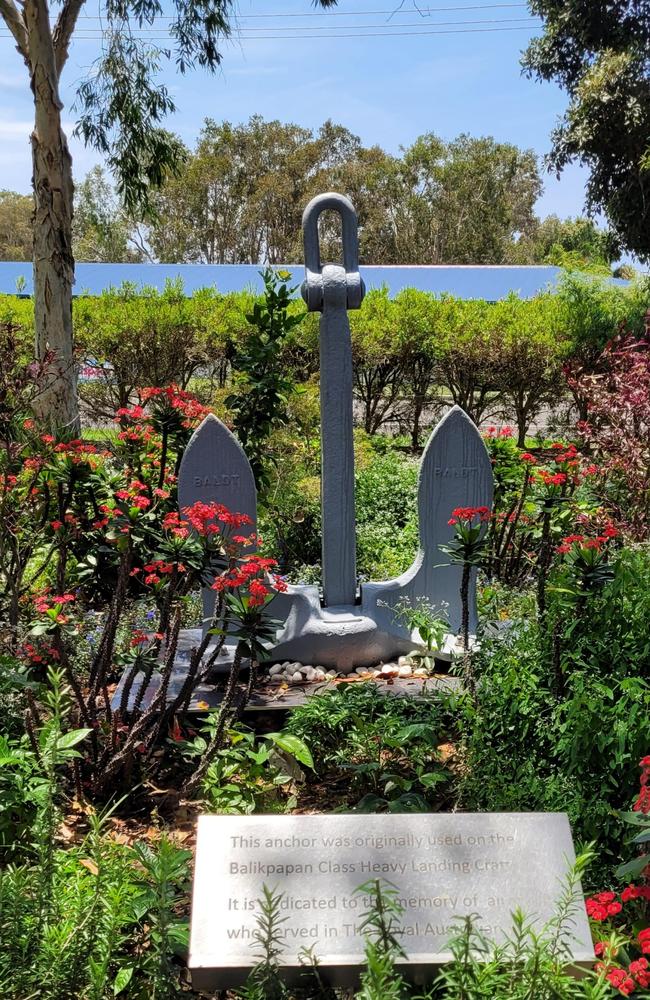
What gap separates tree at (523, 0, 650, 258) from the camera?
35.5ft

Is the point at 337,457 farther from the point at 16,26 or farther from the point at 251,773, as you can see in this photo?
the point at 16,26

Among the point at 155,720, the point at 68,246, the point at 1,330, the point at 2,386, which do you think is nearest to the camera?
the point at 155,720

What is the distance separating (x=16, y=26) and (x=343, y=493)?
639cm

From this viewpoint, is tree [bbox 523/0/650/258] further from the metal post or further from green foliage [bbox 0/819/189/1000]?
green foliage [bbox 0/819/189/1000]

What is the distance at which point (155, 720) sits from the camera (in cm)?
351

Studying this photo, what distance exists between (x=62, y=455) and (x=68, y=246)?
14.9ft

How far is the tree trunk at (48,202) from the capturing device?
771cm

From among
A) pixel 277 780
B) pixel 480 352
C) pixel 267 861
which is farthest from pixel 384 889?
pixel 480 352

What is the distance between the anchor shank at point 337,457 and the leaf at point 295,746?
4.23ft

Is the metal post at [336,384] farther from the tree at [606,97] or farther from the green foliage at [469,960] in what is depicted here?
the tree at [606,97]

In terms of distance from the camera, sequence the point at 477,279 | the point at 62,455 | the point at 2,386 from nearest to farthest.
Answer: the point at 62,455 → the point at 2,386 → the point at 477,279

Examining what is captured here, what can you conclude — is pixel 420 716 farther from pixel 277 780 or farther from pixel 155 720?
pixel 155 720

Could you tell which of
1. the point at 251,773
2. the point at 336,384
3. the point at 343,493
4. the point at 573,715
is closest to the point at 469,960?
the point at 573,715

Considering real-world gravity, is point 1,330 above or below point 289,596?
above
